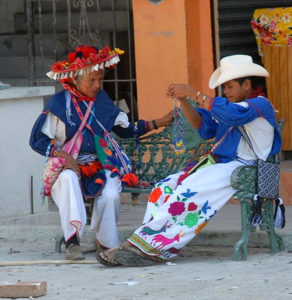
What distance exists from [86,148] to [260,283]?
1.73 meters

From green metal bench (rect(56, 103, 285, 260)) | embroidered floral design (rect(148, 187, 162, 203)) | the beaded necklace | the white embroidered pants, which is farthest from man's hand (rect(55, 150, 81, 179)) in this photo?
the beaded necklace

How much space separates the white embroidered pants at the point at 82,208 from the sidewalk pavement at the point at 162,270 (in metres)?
0.22

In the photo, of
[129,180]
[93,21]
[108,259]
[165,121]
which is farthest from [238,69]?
[93,21]

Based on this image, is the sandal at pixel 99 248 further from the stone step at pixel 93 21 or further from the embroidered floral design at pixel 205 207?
the stone step at pixel 93 21

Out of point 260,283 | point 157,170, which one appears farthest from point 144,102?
point 260,283

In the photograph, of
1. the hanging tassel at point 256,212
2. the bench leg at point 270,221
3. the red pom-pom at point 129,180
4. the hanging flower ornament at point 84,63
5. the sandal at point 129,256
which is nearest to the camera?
the sandal at point 129,256

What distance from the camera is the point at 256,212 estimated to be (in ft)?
24.3

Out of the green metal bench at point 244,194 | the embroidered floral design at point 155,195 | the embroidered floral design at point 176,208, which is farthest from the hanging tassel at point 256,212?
the embroidered floral design at point 155,195

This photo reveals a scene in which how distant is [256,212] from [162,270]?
744 millimetres

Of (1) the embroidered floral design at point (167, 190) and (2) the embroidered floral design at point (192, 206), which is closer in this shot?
(2) the embroidered floral design at point (192, 206)

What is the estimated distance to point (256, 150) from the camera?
7426 millimetres

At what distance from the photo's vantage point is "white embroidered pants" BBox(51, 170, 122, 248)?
7500 millimetres

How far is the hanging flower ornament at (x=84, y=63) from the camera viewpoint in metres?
7.66

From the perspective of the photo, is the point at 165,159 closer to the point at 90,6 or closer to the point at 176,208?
the point at 176,208
